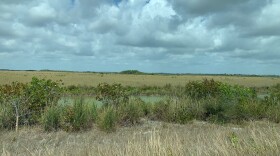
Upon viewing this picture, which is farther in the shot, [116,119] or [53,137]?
[116,119]

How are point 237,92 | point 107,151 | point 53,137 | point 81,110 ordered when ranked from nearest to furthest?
point 107,151 < point 53,137 < point 81,110 < point 237,92

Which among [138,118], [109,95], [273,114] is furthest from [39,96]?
[273,114]

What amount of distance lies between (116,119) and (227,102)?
5.20 m

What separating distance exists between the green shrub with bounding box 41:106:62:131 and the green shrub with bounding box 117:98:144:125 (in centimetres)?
225

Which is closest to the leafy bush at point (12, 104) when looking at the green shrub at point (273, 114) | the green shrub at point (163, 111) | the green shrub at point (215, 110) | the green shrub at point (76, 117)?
the green shrub at point (76, 117)

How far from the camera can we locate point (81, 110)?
12.3 m

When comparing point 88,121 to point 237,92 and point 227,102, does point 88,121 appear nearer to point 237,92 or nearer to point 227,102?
point 227,102

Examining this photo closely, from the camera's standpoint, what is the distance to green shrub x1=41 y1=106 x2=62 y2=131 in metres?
11.9

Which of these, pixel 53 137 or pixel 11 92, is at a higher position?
pixel 11 92

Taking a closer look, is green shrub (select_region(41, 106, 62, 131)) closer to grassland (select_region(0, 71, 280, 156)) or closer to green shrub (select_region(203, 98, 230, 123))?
grassland (select_region(0, 71, 280, 156))

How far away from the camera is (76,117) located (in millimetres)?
12031

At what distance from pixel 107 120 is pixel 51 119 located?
1.92 m

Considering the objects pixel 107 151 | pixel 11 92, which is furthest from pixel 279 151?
pixel 11 92

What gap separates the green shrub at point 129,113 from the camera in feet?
43.6
